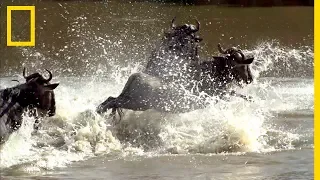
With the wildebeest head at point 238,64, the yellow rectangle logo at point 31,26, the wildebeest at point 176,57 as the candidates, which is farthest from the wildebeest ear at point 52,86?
the wildebeest head at point 238,64

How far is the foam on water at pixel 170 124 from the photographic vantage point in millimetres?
2795

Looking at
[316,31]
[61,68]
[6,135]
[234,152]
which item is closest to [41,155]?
[6,135]

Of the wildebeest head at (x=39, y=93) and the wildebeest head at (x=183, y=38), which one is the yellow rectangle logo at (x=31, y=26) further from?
the wildebeest head at (x=183, y=38)

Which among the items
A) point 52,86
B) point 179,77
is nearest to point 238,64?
A: point 179,77

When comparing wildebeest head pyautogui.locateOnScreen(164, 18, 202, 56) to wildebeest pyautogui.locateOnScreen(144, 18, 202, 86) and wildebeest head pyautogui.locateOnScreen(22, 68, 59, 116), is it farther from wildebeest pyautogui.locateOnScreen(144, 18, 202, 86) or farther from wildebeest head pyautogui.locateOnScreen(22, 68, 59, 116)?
wildebeest head pyautogui.locateOnScreen(22, 68, 59, 116)

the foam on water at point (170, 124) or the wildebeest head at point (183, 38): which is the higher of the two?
the wildebeest head at point (183, 38)

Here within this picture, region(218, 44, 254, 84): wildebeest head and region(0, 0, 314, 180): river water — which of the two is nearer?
region(0, 0, 314, 180): river water

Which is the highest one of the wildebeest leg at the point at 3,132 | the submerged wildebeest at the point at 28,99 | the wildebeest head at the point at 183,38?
the wildebeest head at the point at 183,38

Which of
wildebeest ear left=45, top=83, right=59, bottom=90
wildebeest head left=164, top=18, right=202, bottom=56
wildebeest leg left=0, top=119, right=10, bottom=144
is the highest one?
wildebeest head left=164, top=18, right=202, bottom=56

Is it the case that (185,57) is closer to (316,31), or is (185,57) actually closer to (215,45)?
(215,45)

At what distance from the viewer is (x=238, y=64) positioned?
114 inches

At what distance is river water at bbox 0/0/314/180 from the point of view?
9.00 ft

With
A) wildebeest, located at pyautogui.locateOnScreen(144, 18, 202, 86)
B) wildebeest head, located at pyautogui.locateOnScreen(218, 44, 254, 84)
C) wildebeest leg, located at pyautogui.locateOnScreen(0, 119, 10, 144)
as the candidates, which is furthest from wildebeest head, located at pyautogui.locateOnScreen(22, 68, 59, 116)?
wildebeest head, located at pyautogui.locateOnScreen(218, 44, 254, 84)

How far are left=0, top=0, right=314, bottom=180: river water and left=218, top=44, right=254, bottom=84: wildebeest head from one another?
31mm
